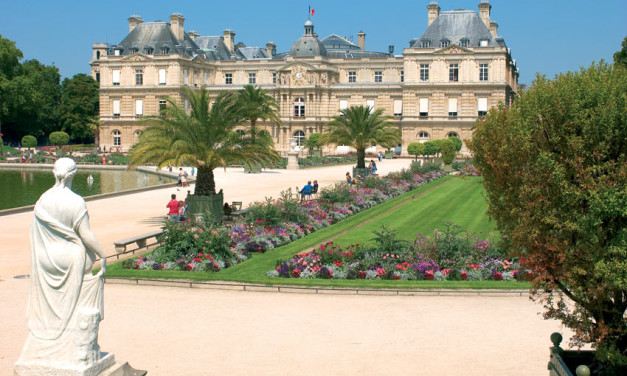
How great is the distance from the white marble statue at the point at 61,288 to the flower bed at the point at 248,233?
8.75 m

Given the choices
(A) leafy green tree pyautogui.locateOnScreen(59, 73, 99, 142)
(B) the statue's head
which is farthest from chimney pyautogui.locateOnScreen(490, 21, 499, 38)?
(B) the statue's head

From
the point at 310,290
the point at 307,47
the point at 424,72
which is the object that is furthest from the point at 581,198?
the point at 307,47

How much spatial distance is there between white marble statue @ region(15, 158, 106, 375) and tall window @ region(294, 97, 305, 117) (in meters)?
74.2

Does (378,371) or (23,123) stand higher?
(23,123)

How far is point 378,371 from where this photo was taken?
10.1 m

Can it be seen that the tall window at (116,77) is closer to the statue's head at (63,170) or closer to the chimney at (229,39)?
the chimney at (229,39)

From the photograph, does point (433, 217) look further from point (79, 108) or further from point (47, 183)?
point (79, 108)

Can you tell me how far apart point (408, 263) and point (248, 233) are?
5420mm

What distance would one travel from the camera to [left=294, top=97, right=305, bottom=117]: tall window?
81.6 metres

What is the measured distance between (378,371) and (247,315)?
12.0 ft

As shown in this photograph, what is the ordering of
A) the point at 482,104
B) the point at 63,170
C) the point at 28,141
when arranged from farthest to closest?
the point at 28,141 < the point at 482,104 < the point at 63,170

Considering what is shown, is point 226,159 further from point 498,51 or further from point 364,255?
point 498,51

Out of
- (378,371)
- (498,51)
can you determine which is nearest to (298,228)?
A: (378,371)

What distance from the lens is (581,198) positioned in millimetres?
8492
